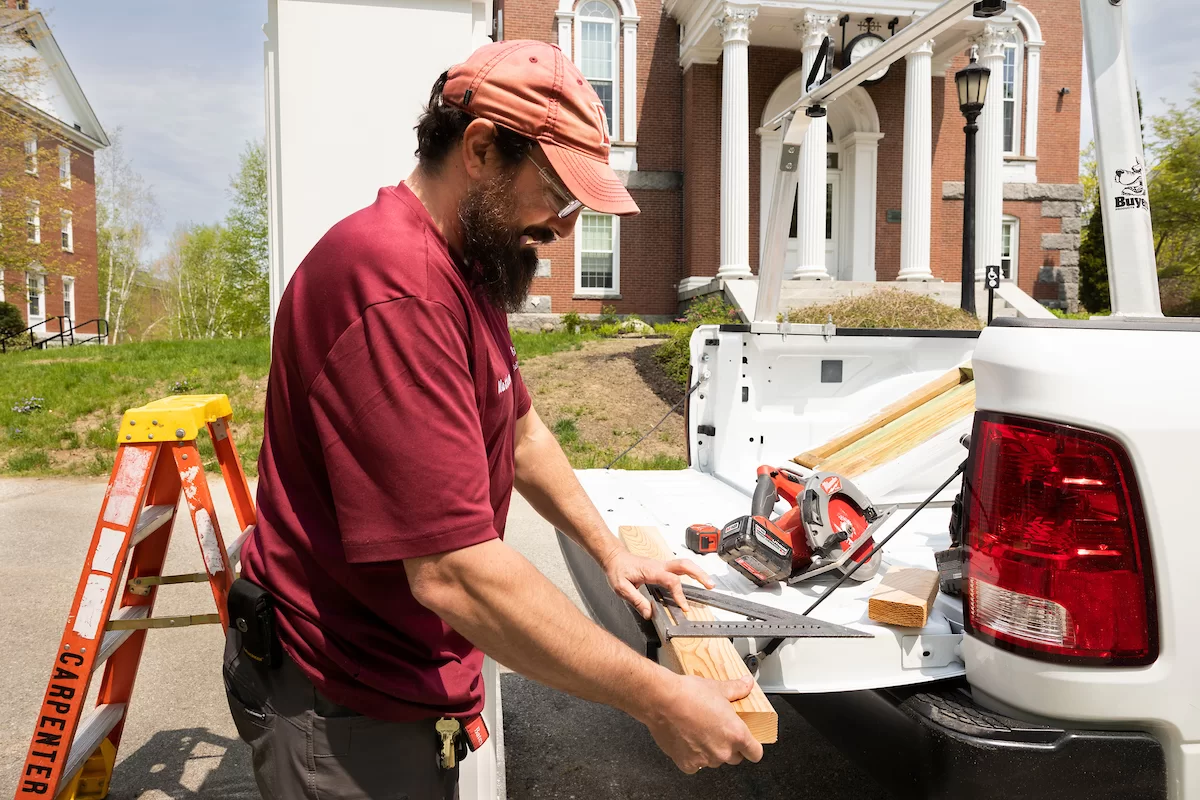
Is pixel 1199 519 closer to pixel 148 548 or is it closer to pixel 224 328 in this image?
pixel 148 548

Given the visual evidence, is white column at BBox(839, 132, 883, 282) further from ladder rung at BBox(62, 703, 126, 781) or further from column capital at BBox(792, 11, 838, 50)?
ladder rung at BBox(62, 703, 126, 781)

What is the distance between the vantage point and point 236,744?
3320 mm

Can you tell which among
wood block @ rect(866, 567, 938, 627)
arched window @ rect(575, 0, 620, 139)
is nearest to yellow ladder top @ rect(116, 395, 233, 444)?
wood block @ rect(866, 567, 938, 627)

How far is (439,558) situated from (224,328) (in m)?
42.6

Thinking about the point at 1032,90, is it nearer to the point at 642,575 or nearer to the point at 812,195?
the point at 812,195

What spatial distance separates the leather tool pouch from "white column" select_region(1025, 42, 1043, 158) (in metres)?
25.7

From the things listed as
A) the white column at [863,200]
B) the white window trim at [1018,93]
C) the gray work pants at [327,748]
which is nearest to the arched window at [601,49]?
the white column at [863,200]

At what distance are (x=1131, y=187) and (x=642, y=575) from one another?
1376mm

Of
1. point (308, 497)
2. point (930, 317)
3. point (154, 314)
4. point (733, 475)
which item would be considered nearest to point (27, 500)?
point (733, 475)

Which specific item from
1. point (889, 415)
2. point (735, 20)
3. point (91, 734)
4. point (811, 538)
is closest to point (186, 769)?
point (91, 734)

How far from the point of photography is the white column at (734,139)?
60.3 feet

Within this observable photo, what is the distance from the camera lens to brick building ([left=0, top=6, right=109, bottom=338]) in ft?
69.6

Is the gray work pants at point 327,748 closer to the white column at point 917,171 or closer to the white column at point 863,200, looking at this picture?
the white column at point 917,171

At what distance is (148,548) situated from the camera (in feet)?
9.37
